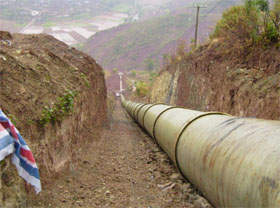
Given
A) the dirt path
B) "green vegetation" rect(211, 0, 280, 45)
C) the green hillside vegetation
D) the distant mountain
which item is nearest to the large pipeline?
the dirt path

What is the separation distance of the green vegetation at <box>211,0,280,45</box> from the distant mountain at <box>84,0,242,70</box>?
73524 millimetres

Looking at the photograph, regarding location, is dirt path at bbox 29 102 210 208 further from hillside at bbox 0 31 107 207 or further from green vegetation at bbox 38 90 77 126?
green vegetation at bbox 38 90 77 126

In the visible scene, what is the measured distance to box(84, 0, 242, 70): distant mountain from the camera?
90.1 m

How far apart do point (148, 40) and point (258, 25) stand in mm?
93580

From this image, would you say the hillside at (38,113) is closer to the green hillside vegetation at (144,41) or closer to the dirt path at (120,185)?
the dirt path at (120,185)

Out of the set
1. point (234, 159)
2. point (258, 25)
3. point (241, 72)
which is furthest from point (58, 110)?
point (258, 25)

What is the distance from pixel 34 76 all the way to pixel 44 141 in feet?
5.01

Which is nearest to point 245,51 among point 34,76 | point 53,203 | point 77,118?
point 77,118

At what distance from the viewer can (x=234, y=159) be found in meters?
2.59

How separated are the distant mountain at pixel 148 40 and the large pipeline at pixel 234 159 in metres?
80.1

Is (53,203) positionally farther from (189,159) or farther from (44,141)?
Result: (189,159)

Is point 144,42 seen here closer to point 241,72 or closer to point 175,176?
point 241,72

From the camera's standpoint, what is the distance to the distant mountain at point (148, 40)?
90.1 m

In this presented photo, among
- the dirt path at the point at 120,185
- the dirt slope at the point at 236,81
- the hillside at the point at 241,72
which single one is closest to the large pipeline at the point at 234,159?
the dirt path at the point at 120,185
